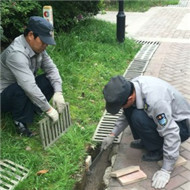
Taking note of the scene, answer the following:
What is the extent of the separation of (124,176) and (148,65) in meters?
3.20

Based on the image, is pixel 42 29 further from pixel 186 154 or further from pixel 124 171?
pixel 186 154

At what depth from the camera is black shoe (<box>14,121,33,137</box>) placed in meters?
3.35

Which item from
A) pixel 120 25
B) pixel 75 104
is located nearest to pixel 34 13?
pixel 120 25

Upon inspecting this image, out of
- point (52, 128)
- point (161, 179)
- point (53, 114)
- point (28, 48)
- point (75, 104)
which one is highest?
point (28, 48)

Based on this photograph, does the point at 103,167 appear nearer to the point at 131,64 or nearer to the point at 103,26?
the point at 131,64

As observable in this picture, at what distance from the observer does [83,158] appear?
3219 millimetres

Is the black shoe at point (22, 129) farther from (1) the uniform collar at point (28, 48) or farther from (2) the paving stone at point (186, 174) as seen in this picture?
(2) the paving stone at point (186, 174)

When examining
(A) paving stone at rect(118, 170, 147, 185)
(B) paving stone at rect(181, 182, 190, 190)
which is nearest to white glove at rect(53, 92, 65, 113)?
(A) paving stone at rect(118, 170, 147, 185)

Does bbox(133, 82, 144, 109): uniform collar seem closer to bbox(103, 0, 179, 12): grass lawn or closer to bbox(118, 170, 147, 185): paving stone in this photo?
bbox(118, 170, 147, 185): paving stone

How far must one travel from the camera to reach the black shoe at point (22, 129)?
335cm

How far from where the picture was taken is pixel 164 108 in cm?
268

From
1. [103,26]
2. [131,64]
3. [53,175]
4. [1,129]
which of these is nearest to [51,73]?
[1,129]

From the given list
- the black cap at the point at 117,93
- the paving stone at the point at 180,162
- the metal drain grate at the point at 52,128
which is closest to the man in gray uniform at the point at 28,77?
the metal drain grate at the point at 52,128

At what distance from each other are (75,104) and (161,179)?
1755 millimetres
